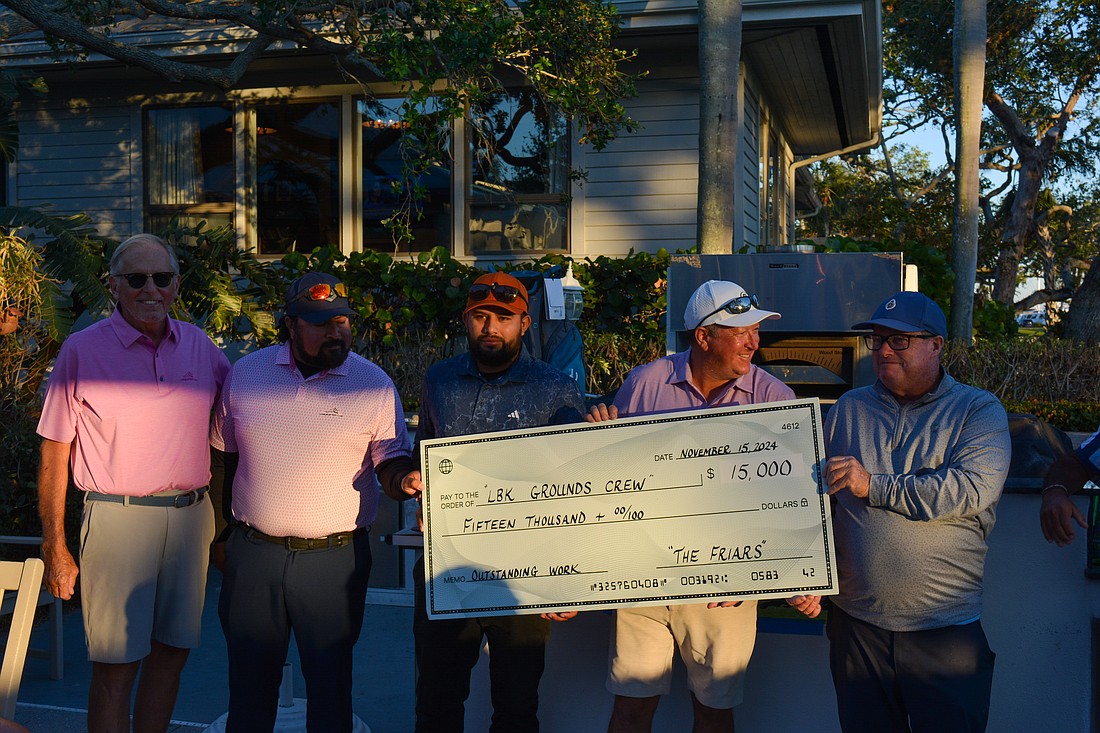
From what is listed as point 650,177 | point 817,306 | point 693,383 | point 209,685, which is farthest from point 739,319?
point 650,177

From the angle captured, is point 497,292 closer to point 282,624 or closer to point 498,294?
point 498,294

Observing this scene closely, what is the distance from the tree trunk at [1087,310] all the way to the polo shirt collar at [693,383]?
1413 centimetres

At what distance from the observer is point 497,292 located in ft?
11.9

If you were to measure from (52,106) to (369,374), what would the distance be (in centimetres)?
1115

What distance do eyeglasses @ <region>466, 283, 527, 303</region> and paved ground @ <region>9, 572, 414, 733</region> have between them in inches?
92.6

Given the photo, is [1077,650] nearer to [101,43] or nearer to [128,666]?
[128,666]

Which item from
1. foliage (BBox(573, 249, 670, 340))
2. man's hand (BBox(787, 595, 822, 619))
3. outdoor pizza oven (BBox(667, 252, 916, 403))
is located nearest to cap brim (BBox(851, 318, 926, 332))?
man's hand (BBox(787, 595, 822, 619))

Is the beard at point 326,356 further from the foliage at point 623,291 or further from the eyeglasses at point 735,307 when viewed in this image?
the foliage at point 623,291

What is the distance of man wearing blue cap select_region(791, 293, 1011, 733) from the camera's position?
120 inches

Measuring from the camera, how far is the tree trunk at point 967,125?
12055 mm

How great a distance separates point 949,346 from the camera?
33.6 feet

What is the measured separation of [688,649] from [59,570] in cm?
220

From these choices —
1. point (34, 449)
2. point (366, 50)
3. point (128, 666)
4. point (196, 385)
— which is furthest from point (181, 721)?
point (366, 50)

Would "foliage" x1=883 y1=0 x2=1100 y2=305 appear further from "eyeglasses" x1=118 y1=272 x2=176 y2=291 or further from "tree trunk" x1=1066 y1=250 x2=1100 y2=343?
"eyeglasses" x1=118 y1=272 x2=176 y2=291
